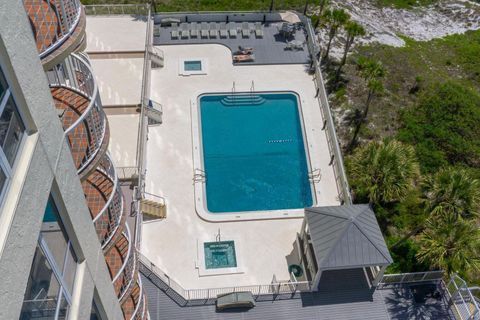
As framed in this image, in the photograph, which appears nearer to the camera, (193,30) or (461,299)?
(461,299)

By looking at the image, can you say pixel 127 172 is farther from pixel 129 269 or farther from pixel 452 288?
pixel 452 288

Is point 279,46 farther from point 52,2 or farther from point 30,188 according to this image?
point 30,188

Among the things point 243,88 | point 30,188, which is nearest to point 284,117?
point 243,88

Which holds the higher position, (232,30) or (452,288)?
(232,30)

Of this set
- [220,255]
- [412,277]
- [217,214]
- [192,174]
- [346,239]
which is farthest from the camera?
[192,174]

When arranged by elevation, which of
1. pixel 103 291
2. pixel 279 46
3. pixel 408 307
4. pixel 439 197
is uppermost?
pixel 279 46

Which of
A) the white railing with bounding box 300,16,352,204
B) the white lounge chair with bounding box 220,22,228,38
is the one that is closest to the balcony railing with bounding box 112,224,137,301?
the white railing with bounding box 300,16,352,204

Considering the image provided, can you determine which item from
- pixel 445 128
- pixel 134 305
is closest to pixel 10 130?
pixel 134 305
